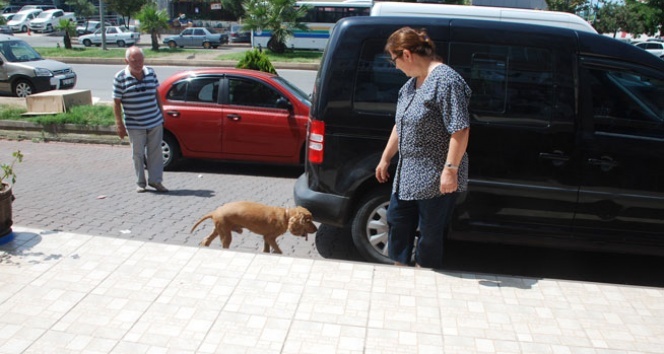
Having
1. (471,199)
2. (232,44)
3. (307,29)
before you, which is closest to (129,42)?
(232,44)

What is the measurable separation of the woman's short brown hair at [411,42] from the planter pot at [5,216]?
3.21 m

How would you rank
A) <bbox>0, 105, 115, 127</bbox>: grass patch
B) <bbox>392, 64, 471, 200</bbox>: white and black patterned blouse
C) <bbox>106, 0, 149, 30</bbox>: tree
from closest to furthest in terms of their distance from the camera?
<bbox>392, 64, 471, 200</bbox>: white and black patterned blouse, <bbox>0, 105, 115, 127</bbox>: grass patch, <bbox>106, 0, 149, 30</bbox>: tree

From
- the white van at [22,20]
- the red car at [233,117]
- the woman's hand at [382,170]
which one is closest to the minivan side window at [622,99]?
the woman's hand at [382,170]

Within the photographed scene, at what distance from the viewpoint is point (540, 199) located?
4.51 metres

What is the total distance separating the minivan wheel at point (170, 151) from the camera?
7.95 metres

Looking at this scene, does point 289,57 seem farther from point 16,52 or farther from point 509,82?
point 509,82

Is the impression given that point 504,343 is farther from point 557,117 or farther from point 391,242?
point 557,117

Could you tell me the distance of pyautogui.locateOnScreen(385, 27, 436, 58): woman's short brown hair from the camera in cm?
362

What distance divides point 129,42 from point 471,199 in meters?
37.7

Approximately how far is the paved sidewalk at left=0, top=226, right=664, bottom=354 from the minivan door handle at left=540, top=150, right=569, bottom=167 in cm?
95

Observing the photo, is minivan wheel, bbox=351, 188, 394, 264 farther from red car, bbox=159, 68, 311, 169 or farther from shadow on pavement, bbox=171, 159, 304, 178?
shadow on pavement, bbox=171, 159, 304, 178

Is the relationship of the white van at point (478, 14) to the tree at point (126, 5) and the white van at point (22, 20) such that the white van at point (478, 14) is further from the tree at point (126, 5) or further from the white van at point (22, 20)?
the white van at point (22, 20)

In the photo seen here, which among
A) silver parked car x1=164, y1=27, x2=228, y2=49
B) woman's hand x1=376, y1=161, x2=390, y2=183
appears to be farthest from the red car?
silver parked car x1=164, y1=27, x2=228, y2=49

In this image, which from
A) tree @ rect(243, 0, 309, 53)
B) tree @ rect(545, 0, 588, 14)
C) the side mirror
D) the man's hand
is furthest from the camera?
tree @ rect(545, 0, 588, 14)
